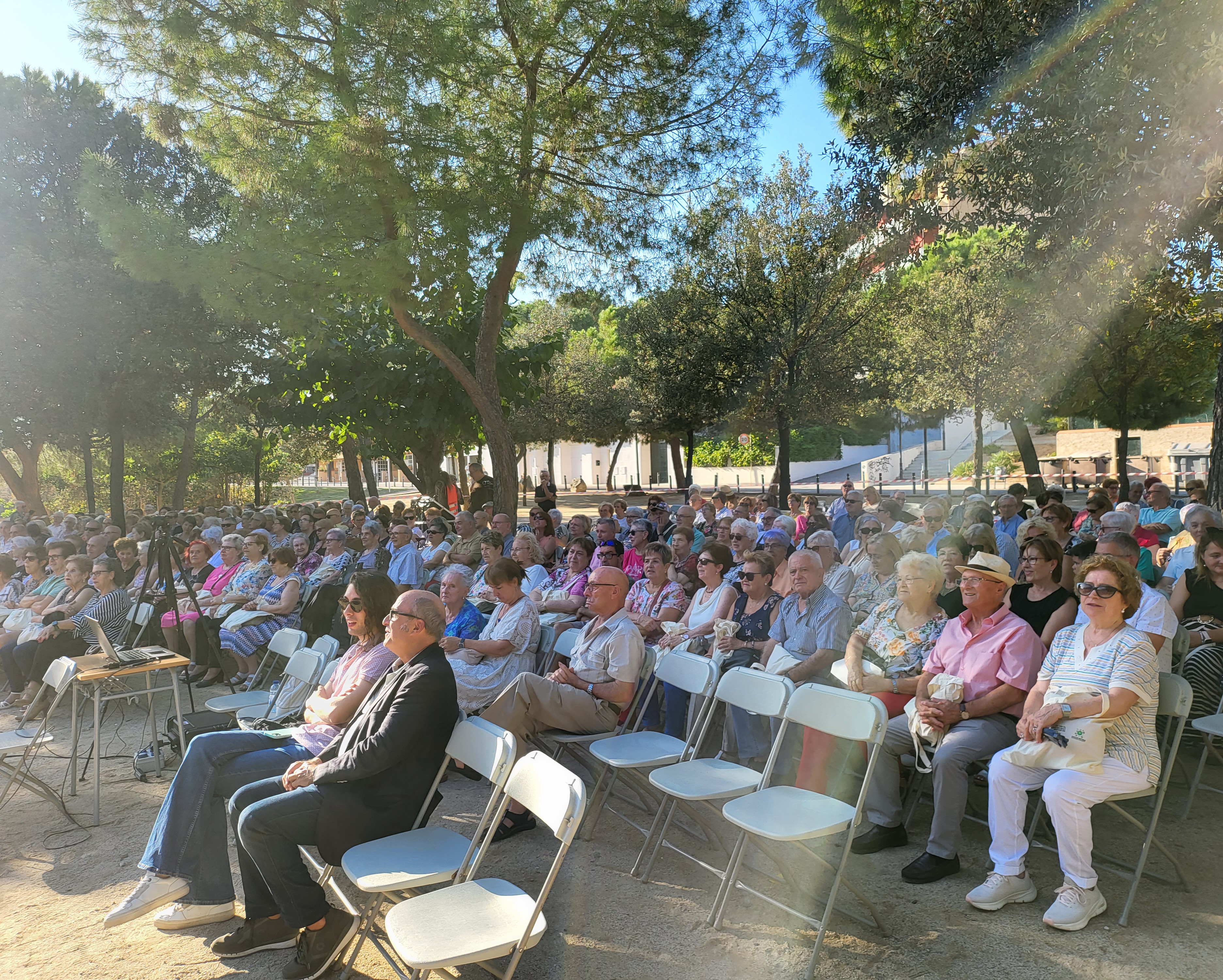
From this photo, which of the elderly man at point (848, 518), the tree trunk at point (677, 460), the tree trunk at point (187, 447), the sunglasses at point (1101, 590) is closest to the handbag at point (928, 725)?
the sunglasses at point (1101, 590)

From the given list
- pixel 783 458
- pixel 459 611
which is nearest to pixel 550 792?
pixel 459 611

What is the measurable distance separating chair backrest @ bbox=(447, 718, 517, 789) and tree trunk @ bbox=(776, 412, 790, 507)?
14.8m

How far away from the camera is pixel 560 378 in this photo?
31.1m

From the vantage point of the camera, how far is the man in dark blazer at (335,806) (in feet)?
9.68

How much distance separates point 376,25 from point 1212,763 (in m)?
9.06

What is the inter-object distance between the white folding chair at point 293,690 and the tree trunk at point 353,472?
1294cm

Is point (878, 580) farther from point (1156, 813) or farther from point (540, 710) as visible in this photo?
point (540, 710)

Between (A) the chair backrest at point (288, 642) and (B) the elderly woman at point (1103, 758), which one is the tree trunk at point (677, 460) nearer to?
(A) the chair backrest at point (288, 642)

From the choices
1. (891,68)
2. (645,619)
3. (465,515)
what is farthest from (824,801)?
(891,68)

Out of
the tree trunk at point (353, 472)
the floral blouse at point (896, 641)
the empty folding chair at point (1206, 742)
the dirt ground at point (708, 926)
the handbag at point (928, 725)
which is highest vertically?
the tree trunk at point (353, 472)

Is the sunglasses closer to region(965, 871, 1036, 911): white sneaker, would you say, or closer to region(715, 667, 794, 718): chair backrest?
region(965, 871, 1036, 911): white sneaker

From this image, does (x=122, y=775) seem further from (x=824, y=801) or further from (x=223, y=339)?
(x=223, y=339)

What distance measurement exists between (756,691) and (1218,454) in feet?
18.5

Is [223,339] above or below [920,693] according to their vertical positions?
above
